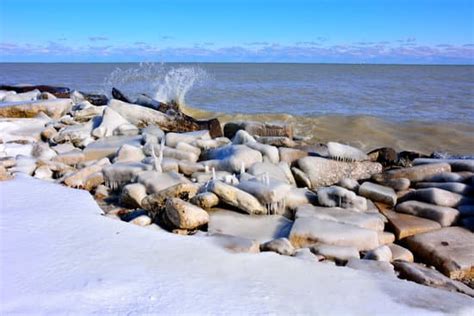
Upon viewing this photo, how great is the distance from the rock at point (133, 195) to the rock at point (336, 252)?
5.59 feet

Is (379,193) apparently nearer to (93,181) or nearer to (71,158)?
(93,181)

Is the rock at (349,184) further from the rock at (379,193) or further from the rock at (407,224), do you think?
the rock at (407,224)

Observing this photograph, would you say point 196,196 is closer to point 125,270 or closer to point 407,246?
point 125,270

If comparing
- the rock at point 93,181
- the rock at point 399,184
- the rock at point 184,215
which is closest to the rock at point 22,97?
the rock at point 93,181

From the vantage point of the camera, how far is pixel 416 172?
5.07 m

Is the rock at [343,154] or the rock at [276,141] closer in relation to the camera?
the rock at [343,154]

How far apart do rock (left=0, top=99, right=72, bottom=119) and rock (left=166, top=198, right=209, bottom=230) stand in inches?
208

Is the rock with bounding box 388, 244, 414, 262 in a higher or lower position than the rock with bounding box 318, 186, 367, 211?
lower

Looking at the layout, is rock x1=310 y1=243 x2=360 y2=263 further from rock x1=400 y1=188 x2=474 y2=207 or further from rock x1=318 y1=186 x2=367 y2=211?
rock x1=400 y1=188 x2=474 y2=207

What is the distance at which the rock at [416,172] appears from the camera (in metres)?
5.04

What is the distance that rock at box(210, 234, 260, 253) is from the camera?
2916 mm

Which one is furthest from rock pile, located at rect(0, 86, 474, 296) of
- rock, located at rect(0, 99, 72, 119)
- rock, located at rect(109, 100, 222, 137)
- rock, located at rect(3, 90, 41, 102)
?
rock, located at rect(3, 90, 41, 102)

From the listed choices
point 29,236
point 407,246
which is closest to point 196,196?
point 29,236

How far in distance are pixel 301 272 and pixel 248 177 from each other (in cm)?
191
